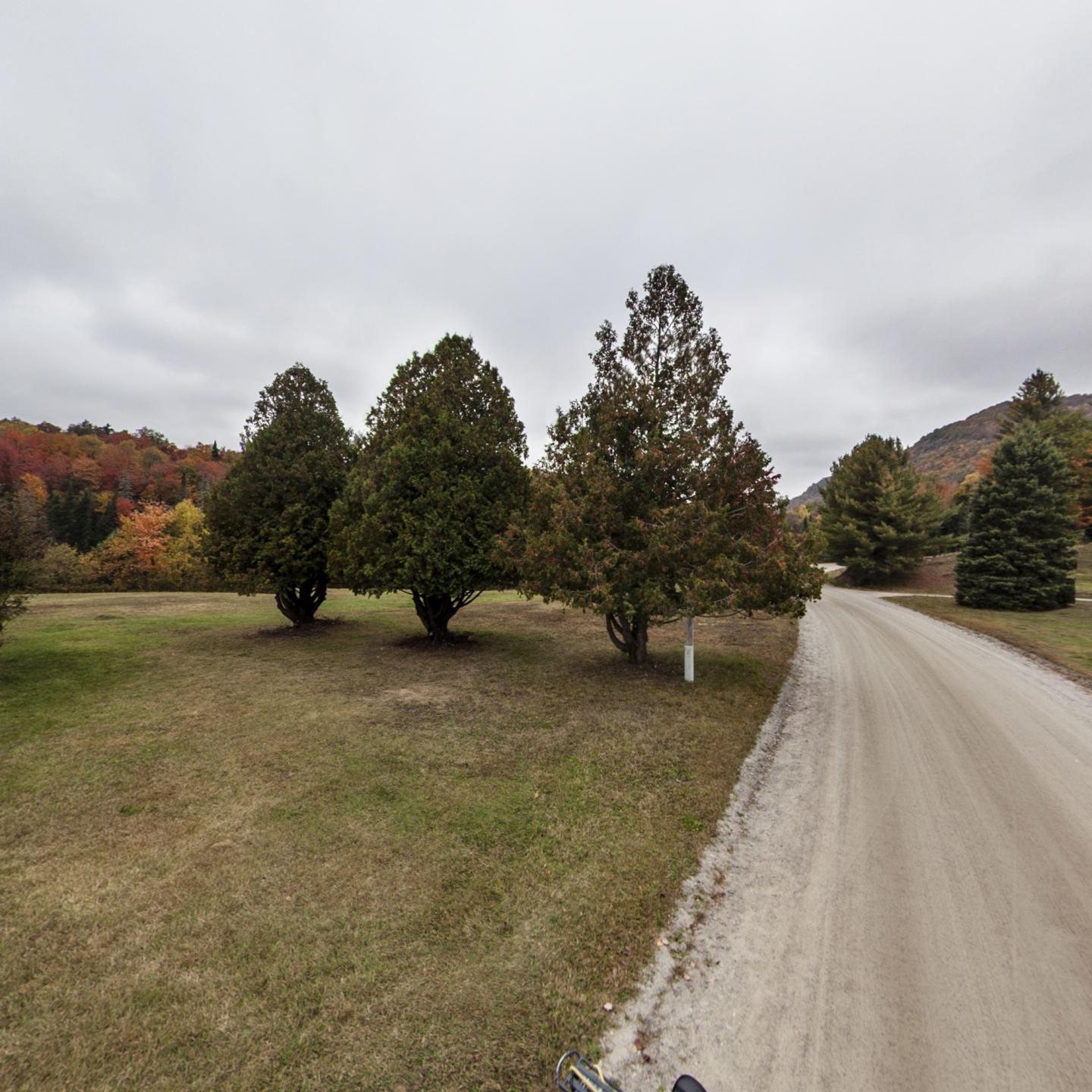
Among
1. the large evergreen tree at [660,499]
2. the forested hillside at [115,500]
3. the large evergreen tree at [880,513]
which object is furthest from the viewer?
the forested hillside at [115,500]

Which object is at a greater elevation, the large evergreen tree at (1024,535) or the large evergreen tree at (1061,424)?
the large evergreen tree at (1061,424)

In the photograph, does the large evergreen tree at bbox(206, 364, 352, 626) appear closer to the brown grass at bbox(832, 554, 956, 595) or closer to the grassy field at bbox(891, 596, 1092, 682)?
the grassy field at bbox(891, 596, 1092, 682)

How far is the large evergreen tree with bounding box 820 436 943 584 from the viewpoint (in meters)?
33.4

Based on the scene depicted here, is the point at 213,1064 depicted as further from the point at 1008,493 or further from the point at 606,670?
the point at 1008,493

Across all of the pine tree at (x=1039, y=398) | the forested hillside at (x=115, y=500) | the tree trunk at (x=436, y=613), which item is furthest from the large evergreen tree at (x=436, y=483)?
the pine tree at (x=1039, y=398)

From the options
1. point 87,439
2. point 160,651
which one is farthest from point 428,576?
point 87,439

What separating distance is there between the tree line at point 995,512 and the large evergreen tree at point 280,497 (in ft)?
44.5

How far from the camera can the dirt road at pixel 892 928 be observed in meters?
2.79

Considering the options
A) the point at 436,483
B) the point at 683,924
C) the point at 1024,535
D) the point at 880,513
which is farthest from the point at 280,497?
the point at 880,513

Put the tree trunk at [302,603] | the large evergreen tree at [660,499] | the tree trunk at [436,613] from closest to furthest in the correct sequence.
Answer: the large evergreen tree at [660,499]
the tree trunk at [436,613]
the tree trunk at [302,603]

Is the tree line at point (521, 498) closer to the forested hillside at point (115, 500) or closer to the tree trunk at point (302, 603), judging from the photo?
the tree trunk at point (302, 603)

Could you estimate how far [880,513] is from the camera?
3384cm

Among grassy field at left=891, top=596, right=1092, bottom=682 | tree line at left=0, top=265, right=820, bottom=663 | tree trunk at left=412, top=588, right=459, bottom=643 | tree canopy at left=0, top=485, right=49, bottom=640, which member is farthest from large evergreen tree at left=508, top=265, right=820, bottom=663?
tree canopy at left=0, top=485, right=49, bottom=640

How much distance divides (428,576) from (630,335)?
727cm
